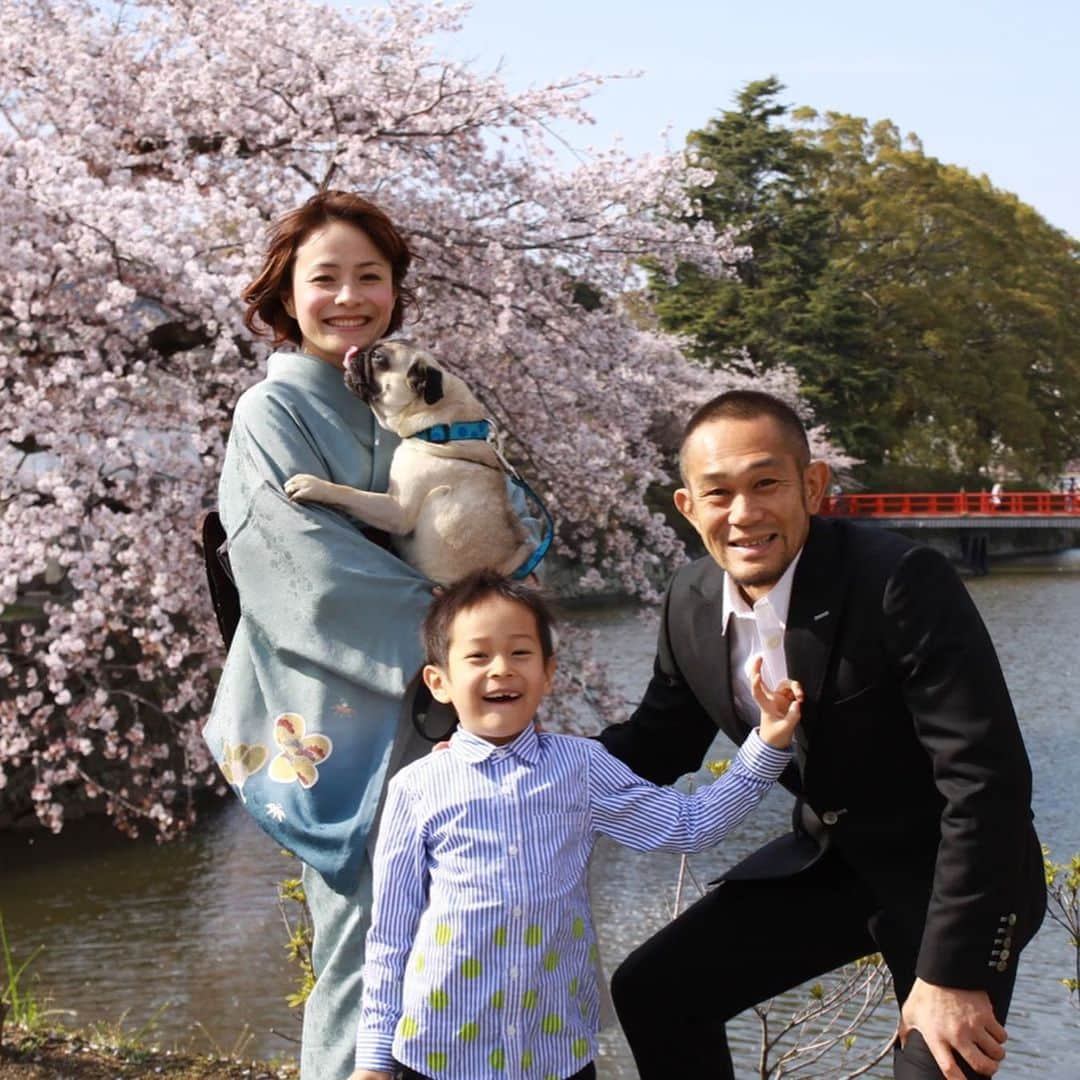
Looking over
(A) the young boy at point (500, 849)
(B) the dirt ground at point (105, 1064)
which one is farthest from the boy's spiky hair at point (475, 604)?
(B) the dirt ground at point (105, 1064)

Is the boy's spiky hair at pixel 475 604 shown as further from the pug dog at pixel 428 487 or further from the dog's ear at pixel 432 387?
the dog's ear at pixel 432 387

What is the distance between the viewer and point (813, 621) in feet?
7.52

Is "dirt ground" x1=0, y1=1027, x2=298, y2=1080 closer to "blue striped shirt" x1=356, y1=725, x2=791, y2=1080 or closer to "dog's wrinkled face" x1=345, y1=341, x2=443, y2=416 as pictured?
"blue striped shirt" x1=356, y1=725, x2=791, y2=1080

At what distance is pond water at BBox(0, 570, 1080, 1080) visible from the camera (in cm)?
601

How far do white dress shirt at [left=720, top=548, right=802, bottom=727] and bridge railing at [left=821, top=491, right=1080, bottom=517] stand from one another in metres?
28.6

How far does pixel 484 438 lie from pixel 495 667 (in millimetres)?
597

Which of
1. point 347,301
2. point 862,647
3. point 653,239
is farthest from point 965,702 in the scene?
point 653,239

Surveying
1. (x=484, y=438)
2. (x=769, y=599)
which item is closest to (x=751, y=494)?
(x=769, y=599)

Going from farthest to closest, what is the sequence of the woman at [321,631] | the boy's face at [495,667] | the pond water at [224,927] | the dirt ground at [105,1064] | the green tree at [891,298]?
the green tree at [891,298], the pond water at [224,927], the dirt ground at [105,1064], the woman at [321,631], the boy's face at [495,667]

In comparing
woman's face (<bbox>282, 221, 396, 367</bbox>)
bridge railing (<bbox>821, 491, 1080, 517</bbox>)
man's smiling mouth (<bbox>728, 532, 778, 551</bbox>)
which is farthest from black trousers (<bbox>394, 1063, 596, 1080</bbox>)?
bridge railing (<bbox>821, 491, 1080, 517</bbox>)

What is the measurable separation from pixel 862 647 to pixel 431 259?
6.10 meters

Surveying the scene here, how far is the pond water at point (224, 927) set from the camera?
6012mm

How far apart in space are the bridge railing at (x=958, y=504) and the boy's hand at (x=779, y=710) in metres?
28.7

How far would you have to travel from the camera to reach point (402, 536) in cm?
261
